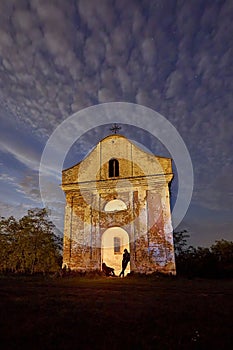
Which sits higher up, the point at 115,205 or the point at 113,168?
the point at 113,168

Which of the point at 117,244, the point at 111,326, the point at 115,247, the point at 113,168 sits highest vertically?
the point at 113,168

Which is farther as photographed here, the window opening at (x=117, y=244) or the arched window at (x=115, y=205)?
the window opening at (x=117, y=244)

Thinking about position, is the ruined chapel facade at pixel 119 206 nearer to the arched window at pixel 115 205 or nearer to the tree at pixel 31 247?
the arched window at pixel 115 205

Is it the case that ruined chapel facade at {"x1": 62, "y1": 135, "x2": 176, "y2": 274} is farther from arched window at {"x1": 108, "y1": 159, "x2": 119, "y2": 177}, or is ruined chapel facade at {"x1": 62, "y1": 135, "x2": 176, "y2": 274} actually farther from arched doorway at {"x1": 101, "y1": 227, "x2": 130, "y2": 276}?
arched doorway at {"x1": 101, "y1": 227, "x2": 130, "y2": 276}

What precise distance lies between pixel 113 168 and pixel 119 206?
311 cm

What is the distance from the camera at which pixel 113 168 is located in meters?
19.2

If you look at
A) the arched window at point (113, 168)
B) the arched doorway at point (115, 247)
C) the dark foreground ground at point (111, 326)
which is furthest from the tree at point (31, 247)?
the dark foreground ground at point (111, 326)

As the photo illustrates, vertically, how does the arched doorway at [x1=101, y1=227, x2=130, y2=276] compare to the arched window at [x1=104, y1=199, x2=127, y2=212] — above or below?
below

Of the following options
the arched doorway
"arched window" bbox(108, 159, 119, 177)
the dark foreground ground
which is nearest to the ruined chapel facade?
"arched window" bbox(108, 159, 119, 177)

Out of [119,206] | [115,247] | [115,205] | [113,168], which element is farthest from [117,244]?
[113,168]

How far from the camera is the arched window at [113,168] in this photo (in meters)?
19.0

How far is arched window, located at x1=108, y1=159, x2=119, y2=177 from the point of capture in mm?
19000

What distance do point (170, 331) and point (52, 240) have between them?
863 inches

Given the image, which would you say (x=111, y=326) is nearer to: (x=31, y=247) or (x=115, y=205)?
(x=115, y=205)
